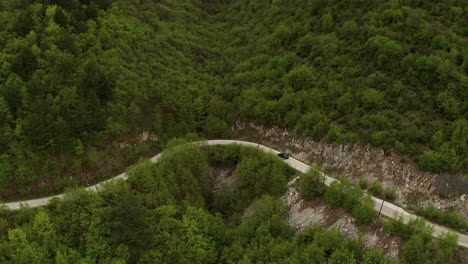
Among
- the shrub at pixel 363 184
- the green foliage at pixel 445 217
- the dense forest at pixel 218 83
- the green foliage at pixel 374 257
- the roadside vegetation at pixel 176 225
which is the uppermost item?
the dense forest at pixel 218 83

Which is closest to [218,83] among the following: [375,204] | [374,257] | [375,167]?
[375,167]

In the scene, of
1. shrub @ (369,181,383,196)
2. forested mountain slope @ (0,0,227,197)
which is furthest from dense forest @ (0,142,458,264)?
forested mountain slope @ (0,0,227,197)

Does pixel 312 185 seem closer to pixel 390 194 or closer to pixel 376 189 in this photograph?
pixel 376 189

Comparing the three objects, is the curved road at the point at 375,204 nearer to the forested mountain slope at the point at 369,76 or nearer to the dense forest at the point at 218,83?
the dense forest at the point at 218,83

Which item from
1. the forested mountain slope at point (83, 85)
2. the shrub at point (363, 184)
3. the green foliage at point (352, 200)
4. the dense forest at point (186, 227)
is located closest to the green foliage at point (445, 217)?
the dense forest at point (186, 227)

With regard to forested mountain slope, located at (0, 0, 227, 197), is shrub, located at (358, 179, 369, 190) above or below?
below

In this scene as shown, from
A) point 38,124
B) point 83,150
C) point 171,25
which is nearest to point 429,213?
point 83,150

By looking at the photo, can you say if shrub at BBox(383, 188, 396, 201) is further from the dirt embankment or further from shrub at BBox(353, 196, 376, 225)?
shrub at BBox(353, 196, 376, 225)

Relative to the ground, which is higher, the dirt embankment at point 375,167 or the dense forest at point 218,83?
the dense forest at point 218,83
